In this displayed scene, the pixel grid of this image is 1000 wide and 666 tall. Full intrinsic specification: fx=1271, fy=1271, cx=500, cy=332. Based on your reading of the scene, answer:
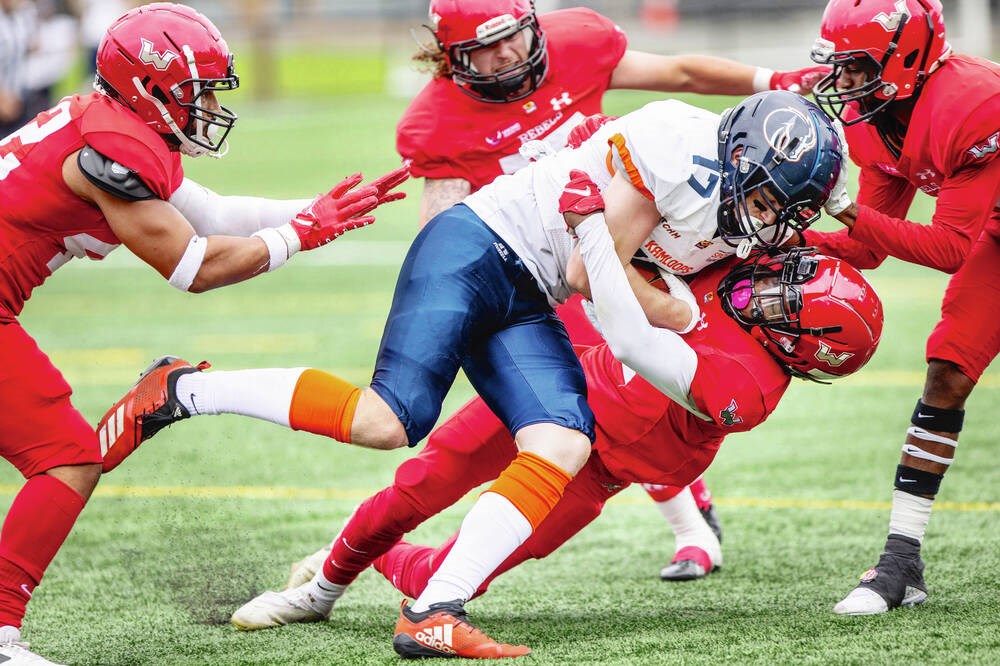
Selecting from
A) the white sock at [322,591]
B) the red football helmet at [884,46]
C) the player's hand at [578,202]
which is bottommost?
the white sock at [322,591]

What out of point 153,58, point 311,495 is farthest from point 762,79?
point 311,495

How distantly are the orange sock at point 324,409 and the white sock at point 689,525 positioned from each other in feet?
5.19

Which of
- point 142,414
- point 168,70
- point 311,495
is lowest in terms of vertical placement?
point 311,495

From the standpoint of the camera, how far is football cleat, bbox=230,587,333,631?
12.5ft

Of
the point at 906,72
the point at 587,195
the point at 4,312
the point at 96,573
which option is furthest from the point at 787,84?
the point at 96,573

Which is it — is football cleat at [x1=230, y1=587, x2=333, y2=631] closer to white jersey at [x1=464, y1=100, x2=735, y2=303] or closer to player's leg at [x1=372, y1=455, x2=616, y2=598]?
player's leg at [x1=372, y1=455, x2=616, y2=598]

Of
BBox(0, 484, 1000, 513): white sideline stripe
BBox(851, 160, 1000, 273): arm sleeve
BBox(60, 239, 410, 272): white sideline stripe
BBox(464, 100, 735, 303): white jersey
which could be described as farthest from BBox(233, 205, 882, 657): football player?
BBox(60, 239, 410, 272): white sideline stripe

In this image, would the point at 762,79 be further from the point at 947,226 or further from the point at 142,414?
the point at 142,414

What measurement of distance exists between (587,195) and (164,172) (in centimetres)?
112

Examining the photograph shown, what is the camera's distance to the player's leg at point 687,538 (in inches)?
173

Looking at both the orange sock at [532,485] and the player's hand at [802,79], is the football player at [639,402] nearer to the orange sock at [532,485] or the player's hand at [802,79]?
the orange sock at [532,485]

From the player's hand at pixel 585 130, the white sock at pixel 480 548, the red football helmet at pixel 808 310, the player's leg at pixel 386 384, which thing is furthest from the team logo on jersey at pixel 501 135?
the white sock at pixel 480 548

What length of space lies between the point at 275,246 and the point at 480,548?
1029 millimetres

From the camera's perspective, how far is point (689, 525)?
450 centimetres
